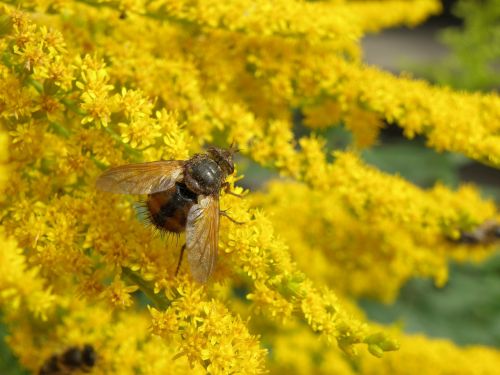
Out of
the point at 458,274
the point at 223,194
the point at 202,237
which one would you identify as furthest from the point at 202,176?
the point at 458,274

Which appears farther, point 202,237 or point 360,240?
point 360,240

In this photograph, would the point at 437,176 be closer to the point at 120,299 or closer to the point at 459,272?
the point at 459,272

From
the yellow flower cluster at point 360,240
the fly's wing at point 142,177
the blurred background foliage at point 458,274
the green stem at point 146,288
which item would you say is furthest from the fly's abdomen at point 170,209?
the blurred background foliage at point 458,274

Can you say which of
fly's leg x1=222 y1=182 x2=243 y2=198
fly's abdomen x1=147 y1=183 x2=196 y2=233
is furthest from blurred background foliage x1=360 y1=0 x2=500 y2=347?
fly's abdomen x1=147 y1=183 x2=196 y2=233

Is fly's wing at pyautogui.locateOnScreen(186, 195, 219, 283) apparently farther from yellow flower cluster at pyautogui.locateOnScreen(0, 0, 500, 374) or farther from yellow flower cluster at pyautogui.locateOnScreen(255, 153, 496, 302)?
yellow flower cluster at pyautogui.locateOnScreen(255, 153, 496, 302)

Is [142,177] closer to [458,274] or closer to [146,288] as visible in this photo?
[146,288]

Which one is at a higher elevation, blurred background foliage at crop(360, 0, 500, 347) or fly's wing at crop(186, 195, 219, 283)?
fly's wing at crop(186, 195, 219, 283)
